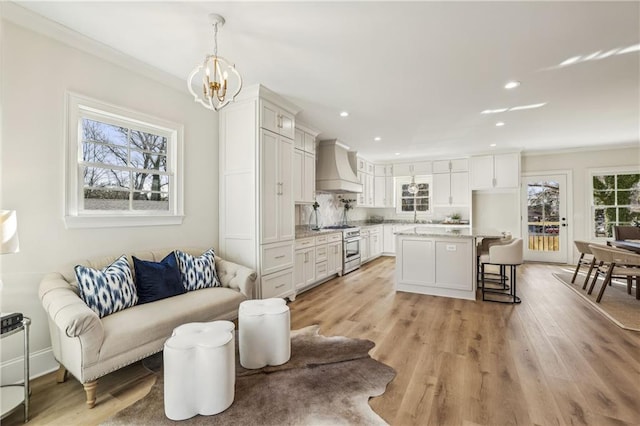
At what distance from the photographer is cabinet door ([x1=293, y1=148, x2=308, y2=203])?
436 centimetres

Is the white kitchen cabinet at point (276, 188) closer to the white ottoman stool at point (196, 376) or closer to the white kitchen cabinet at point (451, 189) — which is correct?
the white ottoman stool at point (196, 376)

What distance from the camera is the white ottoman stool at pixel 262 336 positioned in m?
2.24

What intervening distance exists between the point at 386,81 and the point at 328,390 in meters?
2.96

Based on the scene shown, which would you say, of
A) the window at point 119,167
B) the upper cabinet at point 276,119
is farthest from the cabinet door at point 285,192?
the window at point 119,167

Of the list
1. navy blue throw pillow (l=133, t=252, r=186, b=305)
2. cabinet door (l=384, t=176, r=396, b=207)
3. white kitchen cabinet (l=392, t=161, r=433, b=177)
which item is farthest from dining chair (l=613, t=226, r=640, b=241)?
navy blue throw pillow (l=133, t=252, r=186, b=305)

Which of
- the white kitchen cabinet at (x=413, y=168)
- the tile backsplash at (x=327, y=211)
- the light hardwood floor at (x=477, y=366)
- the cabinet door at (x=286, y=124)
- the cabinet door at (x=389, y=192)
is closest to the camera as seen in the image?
the light hardwood floor at (x=477, y=366)

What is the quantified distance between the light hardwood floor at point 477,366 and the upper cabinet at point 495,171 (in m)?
3.34

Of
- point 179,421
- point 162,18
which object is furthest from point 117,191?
point 179,421

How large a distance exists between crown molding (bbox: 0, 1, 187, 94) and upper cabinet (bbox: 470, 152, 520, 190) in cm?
646

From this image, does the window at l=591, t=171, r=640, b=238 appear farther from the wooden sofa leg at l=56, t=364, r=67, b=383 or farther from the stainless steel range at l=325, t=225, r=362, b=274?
the wooden sofa leg at l=56, t=364, r=67, b=383

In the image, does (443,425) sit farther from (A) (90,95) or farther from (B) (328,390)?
(A) (90,95)

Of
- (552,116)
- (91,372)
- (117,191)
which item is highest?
(552,116)

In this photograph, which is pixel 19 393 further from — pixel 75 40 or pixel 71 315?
pixel 75 40

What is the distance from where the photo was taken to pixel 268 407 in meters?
1.82
